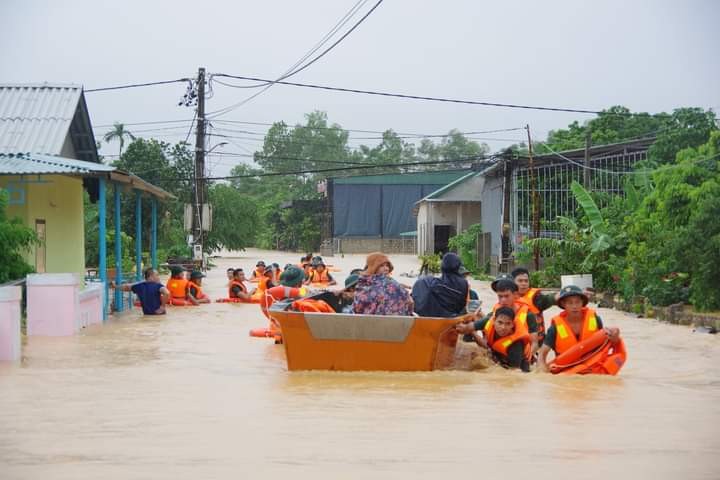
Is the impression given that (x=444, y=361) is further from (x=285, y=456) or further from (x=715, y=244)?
(x=715, y=244)

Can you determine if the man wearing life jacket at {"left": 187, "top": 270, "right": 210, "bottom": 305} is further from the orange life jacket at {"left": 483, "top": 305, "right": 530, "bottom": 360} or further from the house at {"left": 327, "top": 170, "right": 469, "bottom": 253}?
the house at {"left": 327, "top": 170, "right": 469, "bottom": 253}

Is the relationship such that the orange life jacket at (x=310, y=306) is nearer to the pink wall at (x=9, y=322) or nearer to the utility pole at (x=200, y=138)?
the pink wall at (x=9, y=322)

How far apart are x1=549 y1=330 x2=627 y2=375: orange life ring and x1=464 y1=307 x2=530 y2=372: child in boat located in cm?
45

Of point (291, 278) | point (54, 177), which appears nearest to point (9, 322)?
point (291, 278)

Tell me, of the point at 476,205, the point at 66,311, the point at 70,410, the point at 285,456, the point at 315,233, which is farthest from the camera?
the point at 315,233

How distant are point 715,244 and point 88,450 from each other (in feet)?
41.5

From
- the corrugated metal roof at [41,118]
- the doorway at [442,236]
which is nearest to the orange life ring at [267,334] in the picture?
the corrugated metal roof at [41,118]

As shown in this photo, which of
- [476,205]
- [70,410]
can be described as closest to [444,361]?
[70,410]

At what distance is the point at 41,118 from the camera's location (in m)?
19.2

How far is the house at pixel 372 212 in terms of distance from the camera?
2628 inches

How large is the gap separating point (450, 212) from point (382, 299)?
4292cm

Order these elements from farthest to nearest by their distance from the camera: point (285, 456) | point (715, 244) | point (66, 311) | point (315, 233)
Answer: point (315, 233)
point (715, 244)
point (66, 311)
point (285, 456)

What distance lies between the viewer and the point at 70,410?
820 centimetres

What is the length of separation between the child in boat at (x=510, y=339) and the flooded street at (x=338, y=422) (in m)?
0.19
